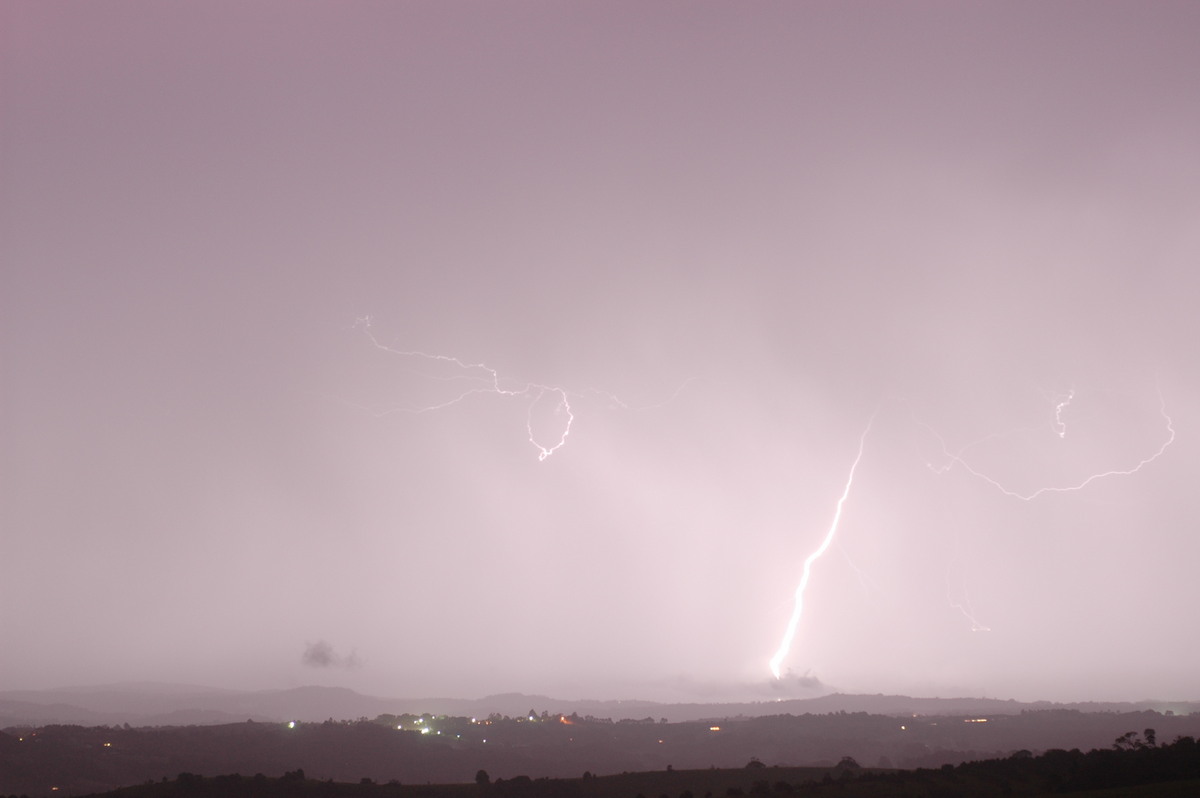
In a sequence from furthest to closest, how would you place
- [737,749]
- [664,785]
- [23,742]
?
[737,749] < [23,742] < [664,785]

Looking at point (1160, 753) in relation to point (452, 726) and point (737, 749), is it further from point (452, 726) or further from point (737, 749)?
point (452, 726)

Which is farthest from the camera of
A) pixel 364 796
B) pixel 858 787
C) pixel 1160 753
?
pixel 364 796

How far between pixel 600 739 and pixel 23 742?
68.0 meters

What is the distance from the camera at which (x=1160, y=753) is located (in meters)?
32.3

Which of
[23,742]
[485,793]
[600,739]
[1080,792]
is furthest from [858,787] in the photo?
[600,739]

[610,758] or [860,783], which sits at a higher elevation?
[860,783]

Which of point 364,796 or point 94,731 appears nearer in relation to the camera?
point 364,796

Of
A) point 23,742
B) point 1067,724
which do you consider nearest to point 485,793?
point 23,742

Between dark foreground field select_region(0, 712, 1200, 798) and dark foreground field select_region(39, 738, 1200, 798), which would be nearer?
dark foreground field select_region(39, 738, 1200, 798)

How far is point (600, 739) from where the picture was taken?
117m

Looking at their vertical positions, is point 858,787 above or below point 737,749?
above

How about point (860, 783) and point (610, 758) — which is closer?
point (860, 783)

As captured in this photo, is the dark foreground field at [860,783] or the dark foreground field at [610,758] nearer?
the dark foreground field at [860,783]

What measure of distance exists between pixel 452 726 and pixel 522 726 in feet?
36.5
